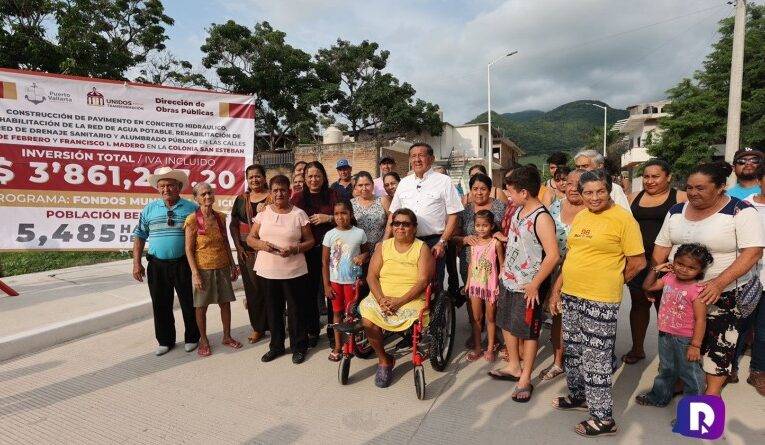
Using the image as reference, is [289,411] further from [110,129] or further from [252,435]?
[110,129]

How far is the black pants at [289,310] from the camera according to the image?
370 centimetres

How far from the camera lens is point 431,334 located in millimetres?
3189

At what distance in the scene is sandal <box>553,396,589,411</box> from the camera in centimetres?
281

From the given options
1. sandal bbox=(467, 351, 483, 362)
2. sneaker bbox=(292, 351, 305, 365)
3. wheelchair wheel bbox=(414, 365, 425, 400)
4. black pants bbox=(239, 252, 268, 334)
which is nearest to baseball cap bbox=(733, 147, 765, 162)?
sandal bbox=(467, 351, 483, 362)

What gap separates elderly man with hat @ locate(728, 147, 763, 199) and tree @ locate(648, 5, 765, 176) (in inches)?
628

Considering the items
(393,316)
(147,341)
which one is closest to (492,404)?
(393,316)

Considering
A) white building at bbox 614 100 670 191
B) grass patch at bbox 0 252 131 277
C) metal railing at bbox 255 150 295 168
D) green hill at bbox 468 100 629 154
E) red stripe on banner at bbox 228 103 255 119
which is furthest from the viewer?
green hill at bbox 468 100 629 154

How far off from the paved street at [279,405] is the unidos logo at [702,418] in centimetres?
7

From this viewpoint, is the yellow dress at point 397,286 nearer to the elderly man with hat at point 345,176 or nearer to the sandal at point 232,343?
the sandal at point 232,343

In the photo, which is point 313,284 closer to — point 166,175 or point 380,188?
point 166,175

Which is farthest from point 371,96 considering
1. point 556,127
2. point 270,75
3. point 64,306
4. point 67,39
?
point 556,127

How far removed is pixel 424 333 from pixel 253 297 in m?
1.81

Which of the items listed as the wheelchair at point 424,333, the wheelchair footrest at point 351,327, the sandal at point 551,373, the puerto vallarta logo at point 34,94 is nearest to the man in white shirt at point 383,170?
the wheelchair at point 424,333

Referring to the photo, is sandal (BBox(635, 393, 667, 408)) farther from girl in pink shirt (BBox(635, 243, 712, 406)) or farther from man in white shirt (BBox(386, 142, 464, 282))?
man in white shirt (BBox(386, 142, 464, 282))
